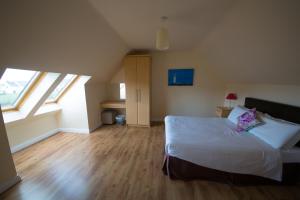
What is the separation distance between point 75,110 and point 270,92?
14.5 feet

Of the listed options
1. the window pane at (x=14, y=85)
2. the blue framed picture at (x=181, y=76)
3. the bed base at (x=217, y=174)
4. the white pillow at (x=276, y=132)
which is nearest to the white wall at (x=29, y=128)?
the window pane at (x=14, y=85)

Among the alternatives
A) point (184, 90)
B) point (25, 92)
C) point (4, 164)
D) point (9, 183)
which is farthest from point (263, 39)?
point (25, 92)

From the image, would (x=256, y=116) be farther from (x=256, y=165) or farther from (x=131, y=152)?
(x=131, y=152)

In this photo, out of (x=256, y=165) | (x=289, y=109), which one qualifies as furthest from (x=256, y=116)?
(x=256, y=165)

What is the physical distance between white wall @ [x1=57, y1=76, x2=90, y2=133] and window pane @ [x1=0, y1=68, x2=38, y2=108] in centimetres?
96

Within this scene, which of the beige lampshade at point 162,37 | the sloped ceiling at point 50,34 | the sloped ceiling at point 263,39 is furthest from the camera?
the beige lampshade at point 162,37

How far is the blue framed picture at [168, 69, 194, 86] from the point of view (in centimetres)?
423

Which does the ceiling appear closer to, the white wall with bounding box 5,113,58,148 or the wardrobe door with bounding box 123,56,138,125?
the wardrobe door with bounding box 123,56,138,125

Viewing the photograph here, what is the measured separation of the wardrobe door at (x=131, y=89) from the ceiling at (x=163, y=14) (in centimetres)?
111

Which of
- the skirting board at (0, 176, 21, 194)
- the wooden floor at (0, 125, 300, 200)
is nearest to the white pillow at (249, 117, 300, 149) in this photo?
the wooden floor at (0, 125, 300, 200)

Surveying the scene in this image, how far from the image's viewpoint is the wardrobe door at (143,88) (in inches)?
148

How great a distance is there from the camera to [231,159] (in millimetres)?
1789

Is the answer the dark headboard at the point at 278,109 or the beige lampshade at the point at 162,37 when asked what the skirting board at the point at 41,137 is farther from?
the dark headboard at the point at 278,109

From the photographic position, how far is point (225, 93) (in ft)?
13.9
